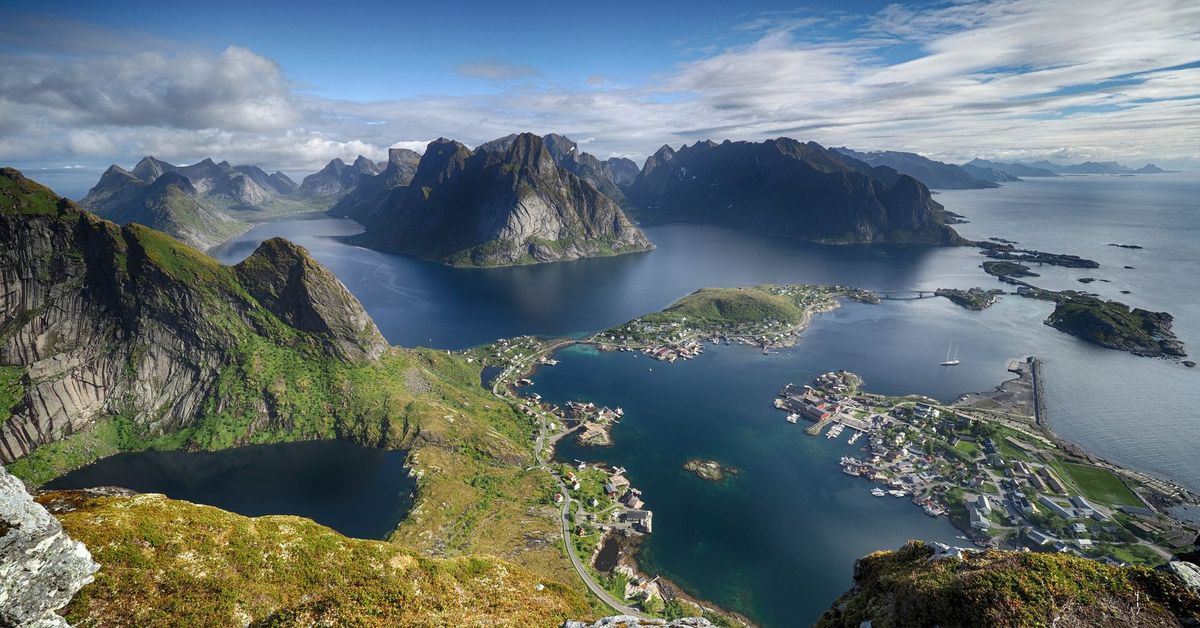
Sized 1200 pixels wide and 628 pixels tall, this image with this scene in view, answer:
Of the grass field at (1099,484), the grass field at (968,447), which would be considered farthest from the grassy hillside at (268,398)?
the grass field at (1099,484)

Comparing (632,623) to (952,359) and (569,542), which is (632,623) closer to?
(569,542)

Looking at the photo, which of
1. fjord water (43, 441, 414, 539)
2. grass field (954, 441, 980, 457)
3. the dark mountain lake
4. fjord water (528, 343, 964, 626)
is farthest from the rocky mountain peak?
grass field (954, 441, 980, 457)

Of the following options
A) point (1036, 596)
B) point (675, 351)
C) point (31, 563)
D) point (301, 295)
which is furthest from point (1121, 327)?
point (301, 295)

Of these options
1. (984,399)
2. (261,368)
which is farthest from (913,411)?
(261,368)

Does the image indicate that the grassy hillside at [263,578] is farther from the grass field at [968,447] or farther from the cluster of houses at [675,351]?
the cluster of houses at [675,351]

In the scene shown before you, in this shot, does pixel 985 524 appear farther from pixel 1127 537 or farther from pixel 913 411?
pixel 913 411

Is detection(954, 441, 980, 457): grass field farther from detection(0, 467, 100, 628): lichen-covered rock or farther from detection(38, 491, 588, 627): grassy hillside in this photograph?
detection(0, 467, 100, 628): lichen-covered rock
